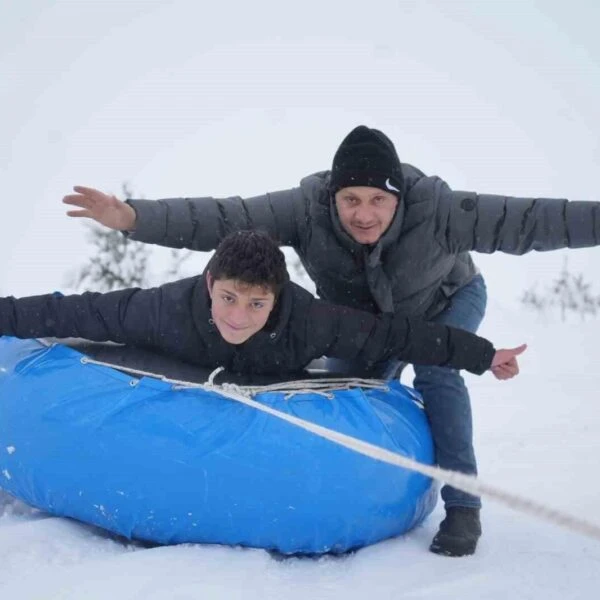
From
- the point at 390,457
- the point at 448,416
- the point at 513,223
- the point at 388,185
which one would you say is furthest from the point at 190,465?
the point at 513,223

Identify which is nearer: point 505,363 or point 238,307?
point 238,307

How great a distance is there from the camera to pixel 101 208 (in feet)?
8.38

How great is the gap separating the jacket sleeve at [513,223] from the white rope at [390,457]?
0.60m

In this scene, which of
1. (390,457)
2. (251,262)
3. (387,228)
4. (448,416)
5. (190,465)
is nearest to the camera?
(390,457)

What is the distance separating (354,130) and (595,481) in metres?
1.73

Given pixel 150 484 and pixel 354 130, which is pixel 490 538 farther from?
pixel 354 130

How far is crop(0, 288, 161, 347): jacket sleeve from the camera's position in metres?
2.34

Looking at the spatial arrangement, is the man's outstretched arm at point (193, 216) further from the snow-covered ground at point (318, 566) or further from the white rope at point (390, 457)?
the snow-covered ground at point (318, 566)

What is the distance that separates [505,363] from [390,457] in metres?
1.14

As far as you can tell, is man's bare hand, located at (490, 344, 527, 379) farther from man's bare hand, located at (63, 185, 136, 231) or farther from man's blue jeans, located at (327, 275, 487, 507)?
man's bare hand, located at (63, 185, 136, 231)

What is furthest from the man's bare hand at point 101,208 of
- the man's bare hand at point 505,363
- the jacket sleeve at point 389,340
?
the man's bare hand at point 505,363

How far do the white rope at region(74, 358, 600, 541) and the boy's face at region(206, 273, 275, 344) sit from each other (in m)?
0.13

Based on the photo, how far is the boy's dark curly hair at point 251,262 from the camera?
2.23 metres

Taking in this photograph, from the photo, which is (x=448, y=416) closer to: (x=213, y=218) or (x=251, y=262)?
(x=251, y=262)
